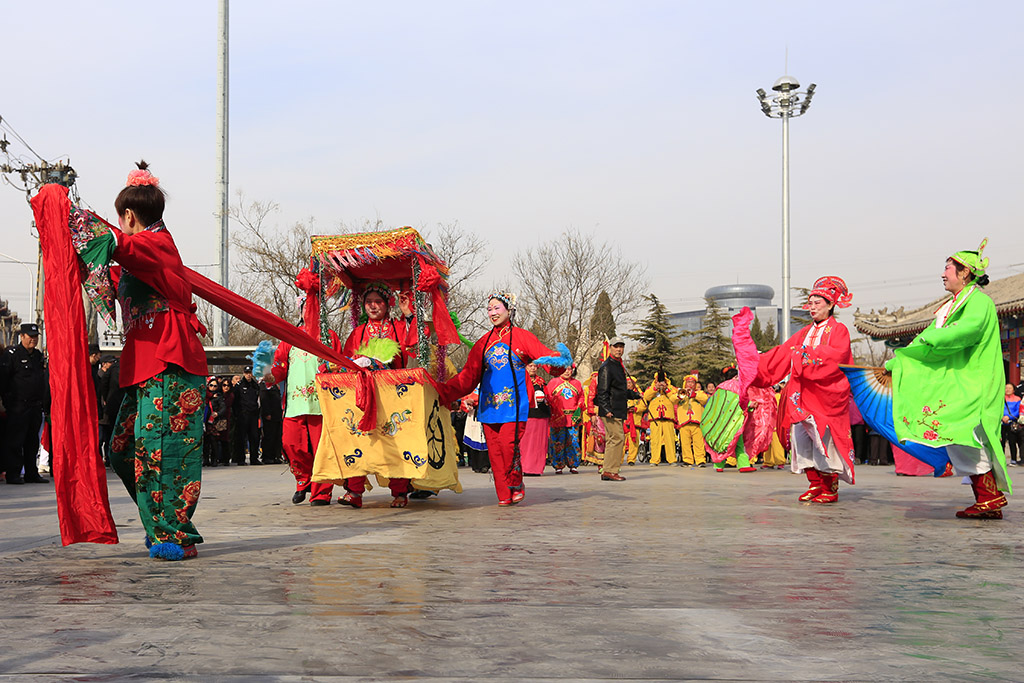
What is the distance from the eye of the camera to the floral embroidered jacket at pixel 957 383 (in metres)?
7.12

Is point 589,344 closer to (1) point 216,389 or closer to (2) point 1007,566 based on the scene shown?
(1) point 216,389

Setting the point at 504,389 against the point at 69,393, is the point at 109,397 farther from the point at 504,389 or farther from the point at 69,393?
the point at 69,393

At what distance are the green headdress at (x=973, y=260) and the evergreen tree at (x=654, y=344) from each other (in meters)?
38.3

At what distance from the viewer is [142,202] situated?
17.1ft

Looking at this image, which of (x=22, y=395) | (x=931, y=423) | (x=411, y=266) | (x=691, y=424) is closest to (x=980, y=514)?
(x=931, y=423)

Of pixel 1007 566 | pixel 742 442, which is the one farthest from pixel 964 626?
pixel 742 442

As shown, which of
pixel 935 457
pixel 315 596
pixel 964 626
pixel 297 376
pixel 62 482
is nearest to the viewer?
pixel 964 626

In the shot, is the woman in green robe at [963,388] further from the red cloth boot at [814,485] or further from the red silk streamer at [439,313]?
the red silk streamer at [439,313]

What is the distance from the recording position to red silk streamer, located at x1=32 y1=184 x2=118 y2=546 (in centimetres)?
469

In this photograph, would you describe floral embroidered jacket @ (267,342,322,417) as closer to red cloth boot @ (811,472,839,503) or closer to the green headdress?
red cloth boot @ (811,472,839,503)

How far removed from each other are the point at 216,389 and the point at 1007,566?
1406cm

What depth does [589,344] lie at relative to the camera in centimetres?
3262

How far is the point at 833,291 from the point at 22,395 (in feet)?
30.5

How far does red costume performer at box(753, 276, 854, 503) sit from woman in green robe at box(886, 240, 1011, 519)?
91 cm
